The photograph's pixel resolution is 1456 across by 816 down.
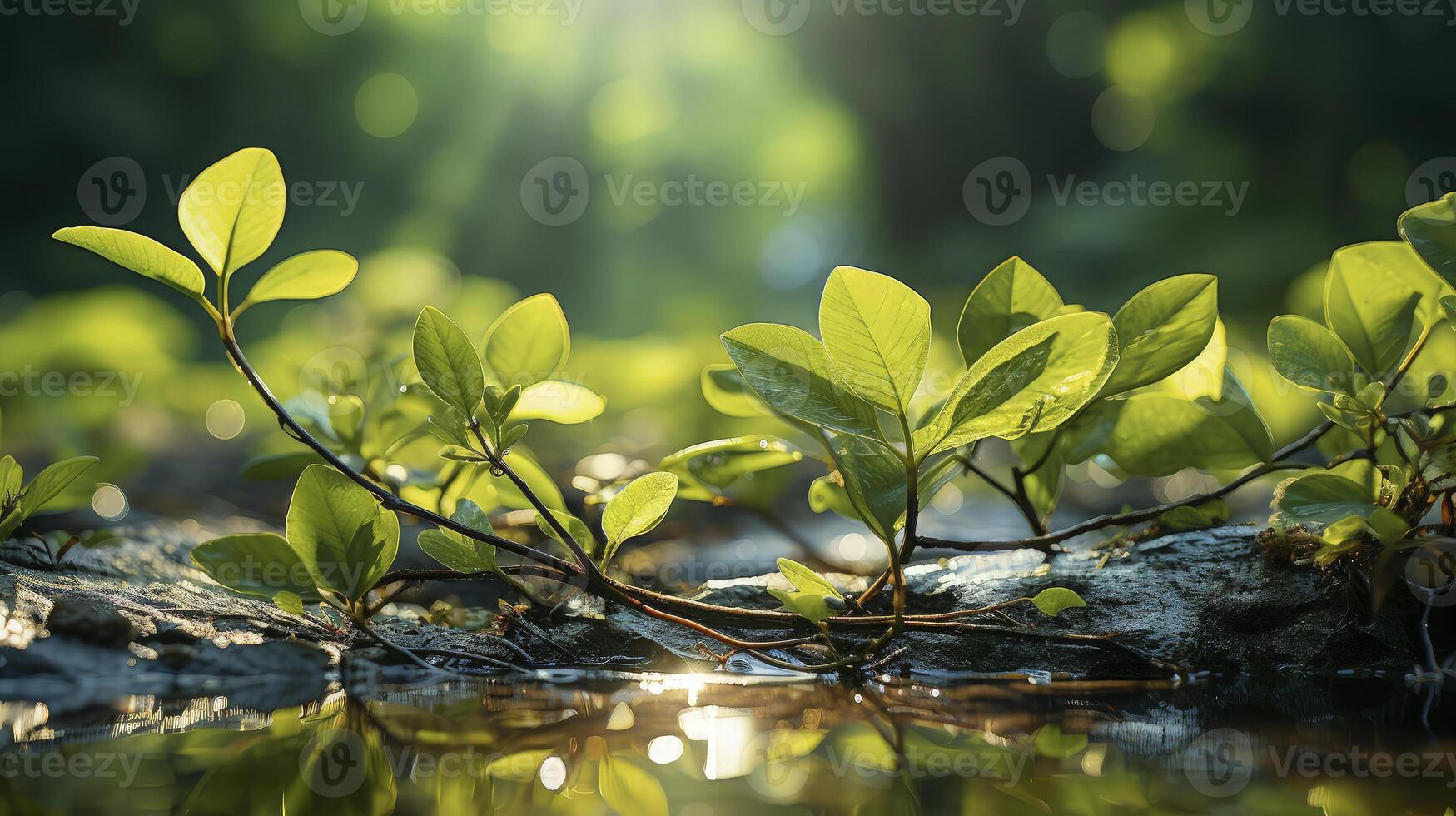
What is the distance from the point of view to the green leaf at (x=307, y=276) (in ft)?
0.94

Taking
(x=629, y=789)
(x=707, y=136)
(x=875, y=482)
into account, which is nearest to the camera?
(x=629, y=789)

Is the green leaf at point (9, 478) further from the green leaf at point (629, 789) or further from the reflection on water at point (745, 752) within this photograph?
the green leaf at point (629, 789)

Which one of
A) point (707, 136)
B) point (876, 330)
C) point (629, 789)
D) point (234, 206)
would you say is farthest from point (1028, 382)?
point (707, 136)

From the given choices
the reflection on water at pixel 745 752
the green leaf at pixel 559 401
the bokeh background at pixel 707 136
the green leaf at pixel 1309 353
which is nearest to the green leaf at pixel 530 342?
the green leaf at pixel 559 401

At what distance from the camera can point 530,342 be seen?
11.9 inches

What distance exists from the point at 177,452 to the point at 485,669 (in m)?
0.78

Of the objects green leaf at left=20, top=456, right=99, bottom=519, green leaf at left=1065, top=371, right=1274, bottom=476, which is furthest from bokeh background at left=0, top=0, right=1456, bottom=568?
green leaf at left=1065, top=371, right=1274, bottom=476

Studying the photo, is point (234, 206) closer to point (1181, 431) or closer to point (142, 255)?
point (142, 255)

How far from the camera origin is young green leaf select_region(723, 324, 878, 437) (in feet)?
0.75

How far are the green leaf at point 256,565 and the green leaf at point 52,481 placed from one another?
2.9 inches

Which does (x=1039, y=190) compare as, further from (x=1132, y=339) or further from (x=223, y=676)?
(x=223, y=676)

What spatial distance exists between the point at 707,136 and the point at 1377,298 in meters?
1.35

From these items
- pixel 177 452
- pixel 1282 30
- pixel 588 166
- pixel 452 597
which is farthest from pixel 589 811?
pixel 1282 30

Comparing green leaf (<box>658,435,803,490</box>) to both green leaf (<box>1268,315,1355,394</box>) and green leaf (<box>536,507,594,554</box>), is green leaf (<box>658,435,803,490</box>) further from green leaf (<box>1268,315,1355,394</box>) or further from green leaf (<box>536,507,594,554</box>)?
green leaf (<box>1268,315,1355,394</box>)
